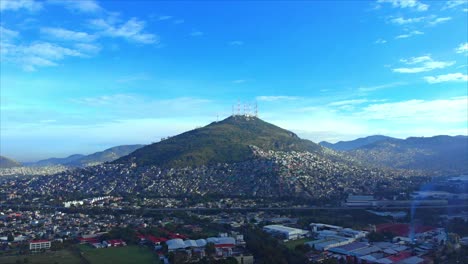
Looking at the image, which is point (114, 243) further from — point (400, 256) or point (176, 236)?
point (400, 256)

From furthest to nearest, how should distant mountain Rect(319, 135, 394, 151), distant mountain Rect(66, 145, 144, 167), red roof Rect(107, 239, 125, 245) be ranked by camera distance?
1. distant mountain Rect(319, 135, 394, 151)
2. distant mountain Rect(66, 145, 144, 167)
3. red roof Rect(107, 239, 125, 245)

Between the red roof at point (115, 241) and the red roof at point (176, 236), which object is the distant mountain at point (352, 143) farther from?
the red roof at point (115, 241)

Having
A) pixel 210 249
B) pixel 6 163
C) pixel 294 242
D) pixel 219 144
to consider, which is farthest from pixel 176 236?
pixel 6 163

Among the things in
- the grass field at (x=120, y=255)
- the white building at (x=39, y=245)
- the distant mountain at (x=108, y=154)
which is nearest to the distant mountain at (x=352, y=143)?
the distant mountain at (x=108, y=154)

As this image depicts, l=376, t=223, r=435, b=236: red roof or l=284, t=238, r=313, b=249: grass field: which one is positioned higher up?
l=376, t=223, r=435, b=236: red roof

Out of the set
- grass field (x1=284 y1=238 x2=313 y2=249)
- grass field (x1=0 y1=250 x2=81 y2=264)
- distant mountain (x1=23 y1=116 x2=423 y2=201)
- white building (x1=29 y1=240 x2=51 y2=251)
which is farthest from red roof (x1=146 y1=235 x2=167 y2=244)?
distant mountain (x1=23 y1=116 x2=423 y2=201)

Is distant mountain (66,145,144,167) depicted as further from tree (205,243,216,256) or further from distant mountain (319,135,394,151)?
tree (205,243,216,256)
